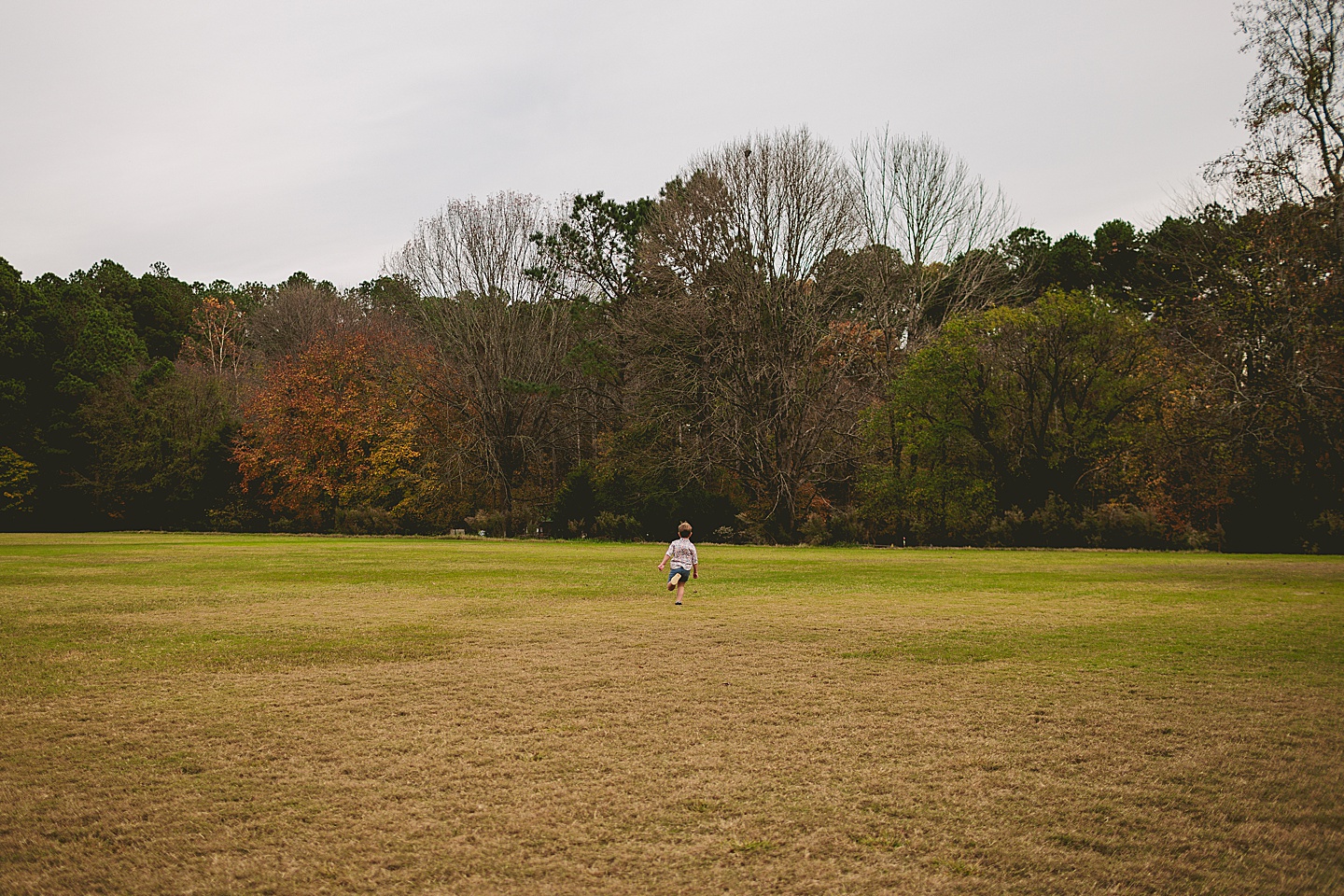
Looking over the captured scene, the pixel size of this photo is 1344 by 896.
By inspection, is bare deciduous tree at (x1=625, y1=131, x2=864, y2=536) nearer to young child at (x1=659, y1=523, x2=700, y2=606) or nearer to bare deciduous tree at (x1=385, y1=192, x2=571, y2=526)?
bare deciduous tree at (x1=385, y1=192, x2=571, y2=526)

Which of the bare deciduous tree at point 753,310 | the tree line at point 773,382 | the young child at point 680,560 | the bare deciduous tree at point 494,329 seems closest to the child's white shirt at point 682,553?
the young child at point 680,560

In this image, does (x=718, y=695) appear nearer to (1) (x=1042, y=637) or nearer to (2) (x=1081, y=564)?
(1) (x=1042, y=637)

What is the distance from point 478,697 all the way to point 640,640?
3181 mm

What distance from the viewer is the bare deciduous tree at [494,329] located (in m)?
45.6

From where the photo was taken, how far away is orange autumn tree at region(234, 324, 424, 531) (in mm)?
46875

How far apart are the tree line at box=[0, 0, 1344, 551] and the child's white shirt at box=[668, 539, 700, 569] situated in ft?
40.3

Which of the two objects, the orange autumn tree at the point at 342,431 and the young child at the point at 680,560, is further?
the orange autumn tree at the point at 342,431

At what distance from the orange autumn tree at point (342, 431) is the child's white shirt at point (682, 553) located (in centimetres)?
3342

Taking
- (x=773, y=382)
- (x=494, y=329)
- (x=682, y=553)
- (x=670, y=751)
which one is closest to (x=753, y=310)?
(x=773, y=382)

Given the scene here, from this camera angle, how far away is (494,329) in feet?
149

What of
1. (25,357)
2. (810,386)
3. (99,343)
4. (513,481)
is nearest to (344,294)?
(99,343)

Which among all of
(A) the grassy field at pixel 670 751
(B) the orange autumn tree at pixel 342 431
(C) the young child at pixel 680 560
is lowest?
(A) the grassy field at pixel 670 751

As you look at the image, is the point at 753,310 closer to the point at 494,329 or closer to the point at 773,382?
the point at 773,382

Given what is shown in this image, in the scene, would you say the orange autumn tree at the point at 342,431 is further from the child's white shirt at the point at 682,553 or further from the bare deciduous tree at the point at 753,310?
the child's white shirt at the point at 682,553
